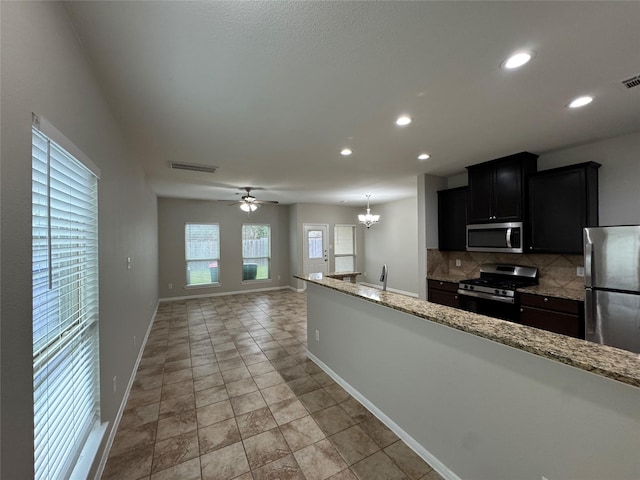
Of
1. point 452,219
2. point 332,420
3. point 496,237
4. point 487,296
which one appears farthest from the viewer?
point 452,219

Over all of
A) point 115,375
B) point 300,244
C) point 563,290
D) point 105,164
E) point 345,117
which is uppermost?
point 345,117

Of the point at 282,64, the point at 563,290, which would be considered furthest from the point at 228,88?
the point at 563,290

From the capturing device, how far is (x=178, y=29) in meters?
1.35

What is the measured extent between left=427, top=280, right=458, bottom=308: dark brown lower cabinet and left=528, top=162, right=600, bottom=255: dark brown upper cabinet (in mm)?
1157

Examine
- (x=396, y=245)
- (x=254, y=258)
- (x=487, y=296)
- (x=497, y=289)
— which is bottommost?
(x=487, y=296)

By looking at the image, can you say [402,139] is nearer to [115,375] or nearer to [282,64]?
[282,64]

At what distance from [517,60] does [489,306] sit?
9.77 ft

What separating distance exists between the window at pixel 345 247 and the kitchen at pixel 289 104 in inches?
199

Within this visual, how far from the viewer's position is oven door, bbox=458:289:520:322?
10.7 ft

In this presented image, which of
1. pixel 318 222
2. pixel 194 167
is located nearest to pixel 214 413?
pixel 194 167

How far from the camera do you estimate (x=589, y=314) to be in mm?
2611

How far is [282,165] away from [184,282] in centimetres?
486

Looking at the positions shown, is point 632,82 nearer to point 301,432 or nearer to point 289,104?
point 289,104

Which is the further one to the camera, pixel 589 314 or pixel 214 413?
pixel 589 314
